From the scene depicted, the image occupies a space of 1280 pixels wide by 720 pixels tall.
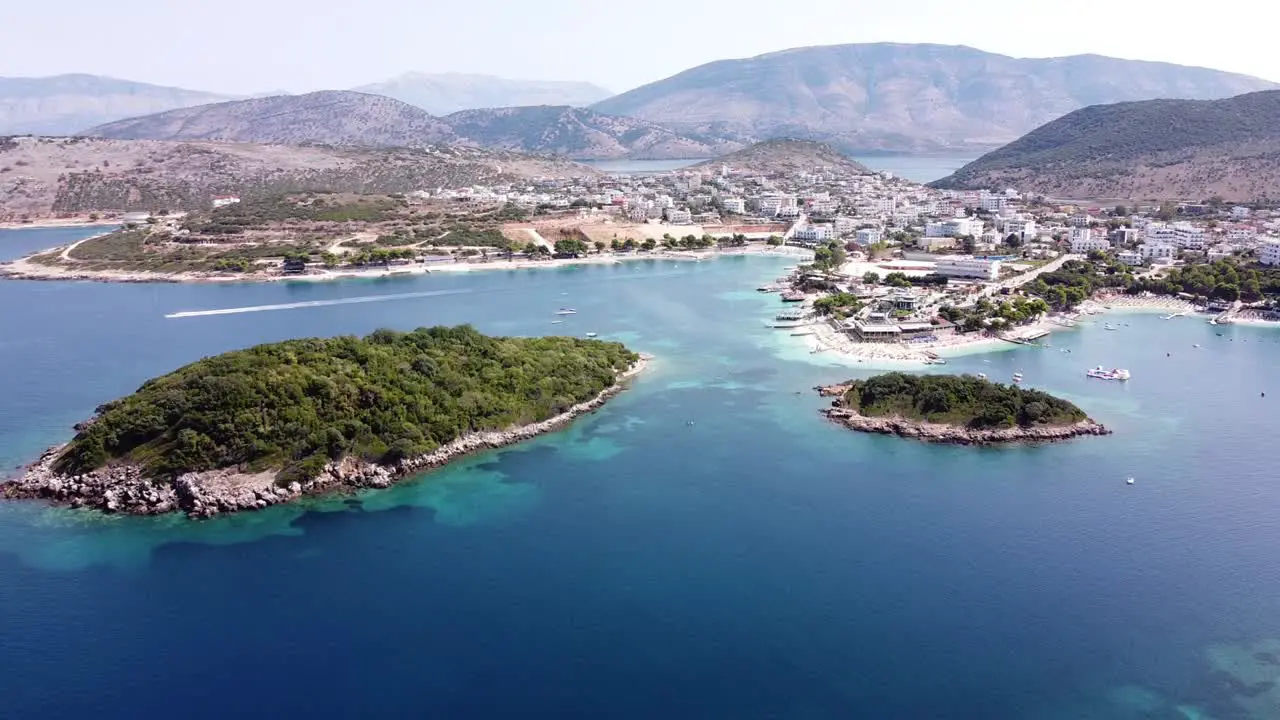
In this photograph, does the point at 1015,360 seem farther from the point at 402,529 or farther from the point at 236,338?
the point at 236,338

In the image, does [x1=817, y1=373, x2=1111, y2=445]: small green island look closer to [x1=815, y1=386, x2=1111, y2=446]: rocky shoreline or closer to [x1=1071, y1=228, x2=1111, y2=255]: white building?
[x1=815, y1=386, x2=1111, y2=446]: rocky shoreline

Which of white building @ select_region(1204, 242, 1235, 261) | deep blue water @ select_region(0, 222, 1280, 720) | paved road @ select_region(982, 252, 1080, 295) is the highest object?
white building @ select_region(1204, 242, 1235, 261)

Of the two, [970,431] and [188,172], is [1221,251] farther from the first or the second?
[188,172]

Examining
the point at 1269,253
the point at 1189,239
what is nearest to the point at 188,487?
the point at 1269,253

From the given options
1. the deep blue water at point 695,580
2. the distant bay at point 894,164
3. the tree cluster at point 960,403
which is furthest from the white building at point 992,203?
the distant bay at point 894,164

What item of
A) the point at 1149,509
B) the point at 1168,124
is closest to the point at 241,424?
the point at 1149,509

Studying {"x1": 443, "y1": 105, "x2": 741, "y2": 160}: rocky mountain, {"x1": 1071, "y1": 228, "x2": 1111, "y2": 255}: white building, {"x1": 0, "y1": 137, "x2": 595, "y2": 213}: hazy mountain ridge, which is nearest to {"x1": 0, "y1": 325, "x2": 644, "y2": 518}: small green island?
{"x1": 1071, "y1": 228, "x2": 1111, "y2": 255}: white building
